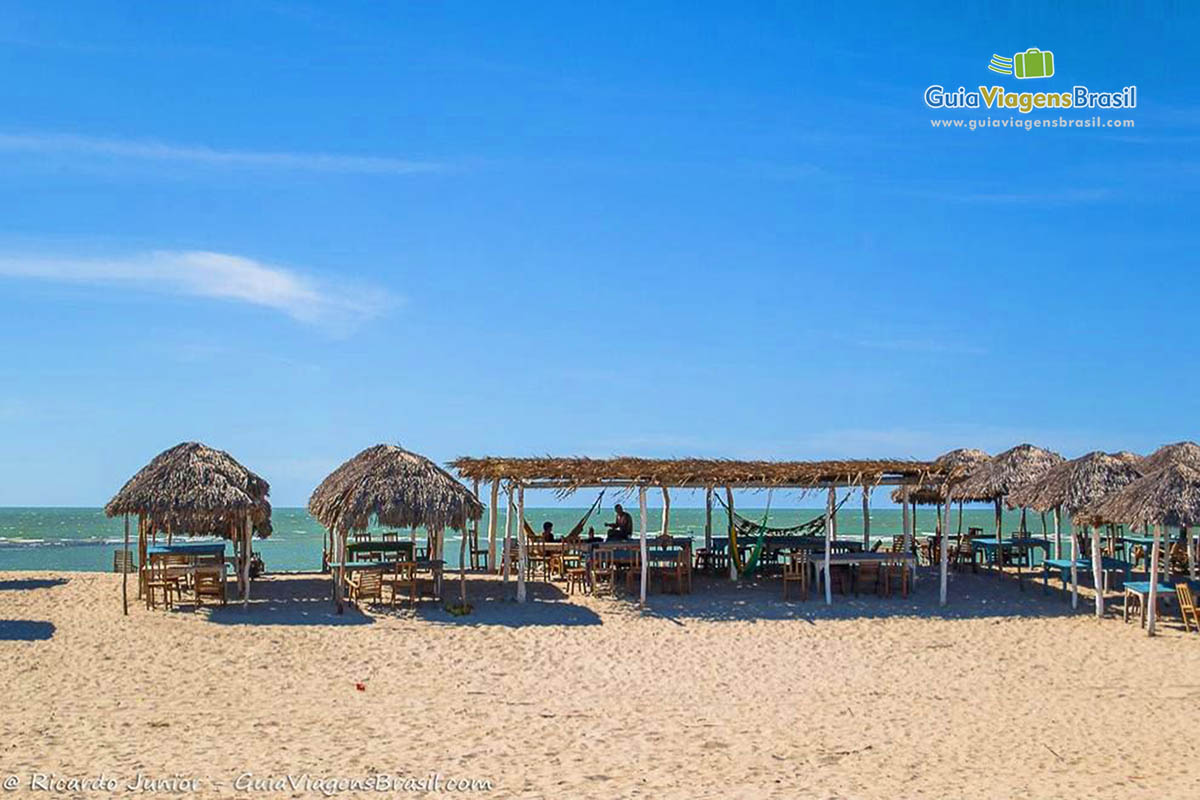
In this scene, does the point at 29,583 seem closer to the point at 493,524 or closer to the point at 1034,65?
the point at 493,524

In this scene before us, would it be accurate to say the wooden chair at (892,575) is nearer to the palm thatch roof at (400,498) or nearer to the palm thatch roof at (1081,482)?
the palm thatch roof at (1081,482)

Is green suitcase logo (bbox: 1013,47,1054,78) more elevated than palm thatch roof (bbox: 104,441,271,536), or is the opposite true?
green suitcase logo (bbox: 1013,47,1054,78)

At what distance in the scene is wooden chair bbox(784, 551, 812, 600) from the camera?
15.7 m

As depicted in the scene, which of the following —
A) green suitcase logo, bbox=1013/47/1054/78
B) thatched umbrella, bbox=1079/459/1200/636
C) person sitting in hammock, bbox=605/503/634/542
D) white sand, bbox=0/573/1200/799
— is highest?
green suitcase logo, bbox=1013/47/1054/78

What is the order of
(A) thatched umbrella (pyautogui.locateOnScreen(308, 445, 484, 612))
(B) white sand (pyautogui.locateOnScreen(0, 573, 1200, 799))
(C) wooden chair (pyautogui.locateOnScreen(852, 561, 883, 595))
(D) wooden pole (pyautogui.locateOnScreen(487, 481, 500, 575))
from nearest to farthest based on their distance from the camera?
(B) white sand (pyautogui.locateOnScreen(0, 573, 1200, 799)) → (A) thatched umbrella (pyautogui.locateOnScreen(308, 445, 484, 612)) → (C) wooden chair (pyautogui.locateOnScreen(852, 561, 883, 595)) → (D) wooden pole (pyautogui.locateOnScreen(487, 481, 500, 575))

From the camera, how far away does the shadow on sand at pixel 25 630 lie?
40.5 feet

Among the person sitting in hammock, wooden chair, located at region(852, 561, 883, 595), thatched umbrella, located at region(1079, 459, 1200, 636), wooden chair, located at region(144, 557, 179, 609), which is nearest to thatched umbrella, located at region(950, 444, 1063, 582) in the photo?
wooden chair, located at region(852, 561, 883, 595)

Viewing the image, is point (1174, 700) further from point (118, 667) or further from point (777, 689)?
point (118, 667)

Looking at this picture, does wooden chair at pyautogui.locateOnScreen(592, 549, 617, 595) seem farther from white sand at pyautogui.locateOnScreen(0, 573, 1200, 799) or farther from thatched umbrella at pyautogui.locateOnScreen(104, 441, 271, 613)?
thatched umbrella at pyautogui.locateOnScreen(104, 441, 271, 613)

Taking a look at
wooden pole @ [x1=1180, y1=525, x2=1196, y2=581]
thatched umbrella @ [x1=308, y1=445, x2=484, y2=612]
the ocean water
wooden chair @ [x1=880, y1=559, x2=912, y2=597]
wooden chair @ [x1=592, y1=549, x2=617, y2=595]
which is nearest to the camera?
thatched umbrella @ [x1=308, y1=445, x2=484, y2=612]

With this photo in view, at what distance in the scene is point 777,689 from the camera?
35.9 ft

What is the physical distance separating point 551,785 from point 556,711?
2.36 m

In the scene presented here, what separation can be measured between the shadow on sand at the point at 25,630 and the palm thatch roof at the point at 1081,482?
13561 mm

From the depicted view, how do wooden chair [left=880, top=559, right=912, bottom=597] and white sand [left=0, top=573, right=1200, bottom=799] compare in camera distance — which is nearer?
white sand [left=0, top=573, right=1200, bottom=799]
